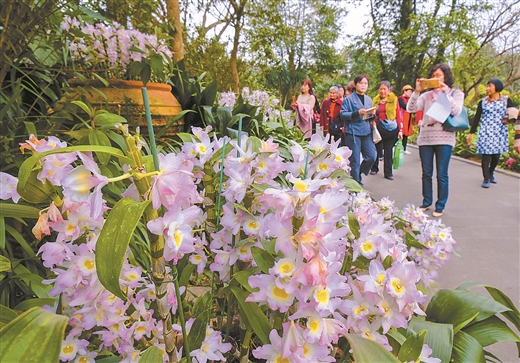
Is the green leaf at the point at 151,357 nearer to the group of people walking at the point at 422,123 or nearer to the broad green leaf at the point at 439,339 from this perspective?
the broad green leaf at the point at 439,339

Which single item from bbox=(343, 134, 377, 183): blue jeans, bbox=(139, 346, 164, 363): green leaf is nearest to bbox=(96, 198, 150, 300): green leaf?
bbox=(139, 346, 164, 363): green leaf

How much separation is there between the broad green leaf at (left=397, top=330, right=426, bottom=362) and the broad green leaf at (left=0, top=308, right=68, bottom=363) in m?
0.55

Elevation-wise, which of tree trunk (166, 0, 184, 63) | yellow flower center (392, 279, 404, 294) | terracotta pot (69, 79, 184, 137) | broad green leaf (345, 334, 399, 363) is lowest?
yellow flower center (392, 279, 404, 294)

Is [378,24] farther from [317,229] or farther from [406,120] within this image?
[317,229]

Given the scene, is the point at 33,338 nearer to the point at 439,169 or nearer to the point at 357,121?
the point at 439,169

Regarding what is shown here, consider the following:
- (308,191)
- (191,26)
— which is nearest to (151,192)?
(308,191)

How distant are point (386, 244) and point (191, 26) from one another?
28.4ft

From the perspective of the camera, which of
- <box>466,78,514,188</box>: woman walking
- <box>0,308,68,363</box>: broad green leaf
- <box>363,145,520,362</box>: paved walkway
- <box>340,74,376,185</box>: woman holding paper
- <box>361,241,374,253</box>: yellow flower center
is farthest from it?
<box>466,78,514,188</box>: woman walking

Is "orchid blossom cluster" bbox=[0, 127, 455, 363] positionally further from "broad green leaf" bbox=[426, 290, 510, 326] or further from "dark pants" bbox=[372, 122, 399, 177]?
"dark pants" bbox=[372, 122, 399, 177]

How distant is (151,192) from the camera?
19.3 inches

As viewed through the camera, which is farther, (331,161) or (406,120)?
(406,120)

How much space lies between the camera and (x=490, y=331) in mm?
907

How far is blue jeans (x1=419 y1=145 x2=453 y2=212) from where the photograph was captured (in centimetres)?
365

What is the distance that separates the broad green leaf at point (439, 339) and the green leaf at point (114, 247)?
0.68 metres
